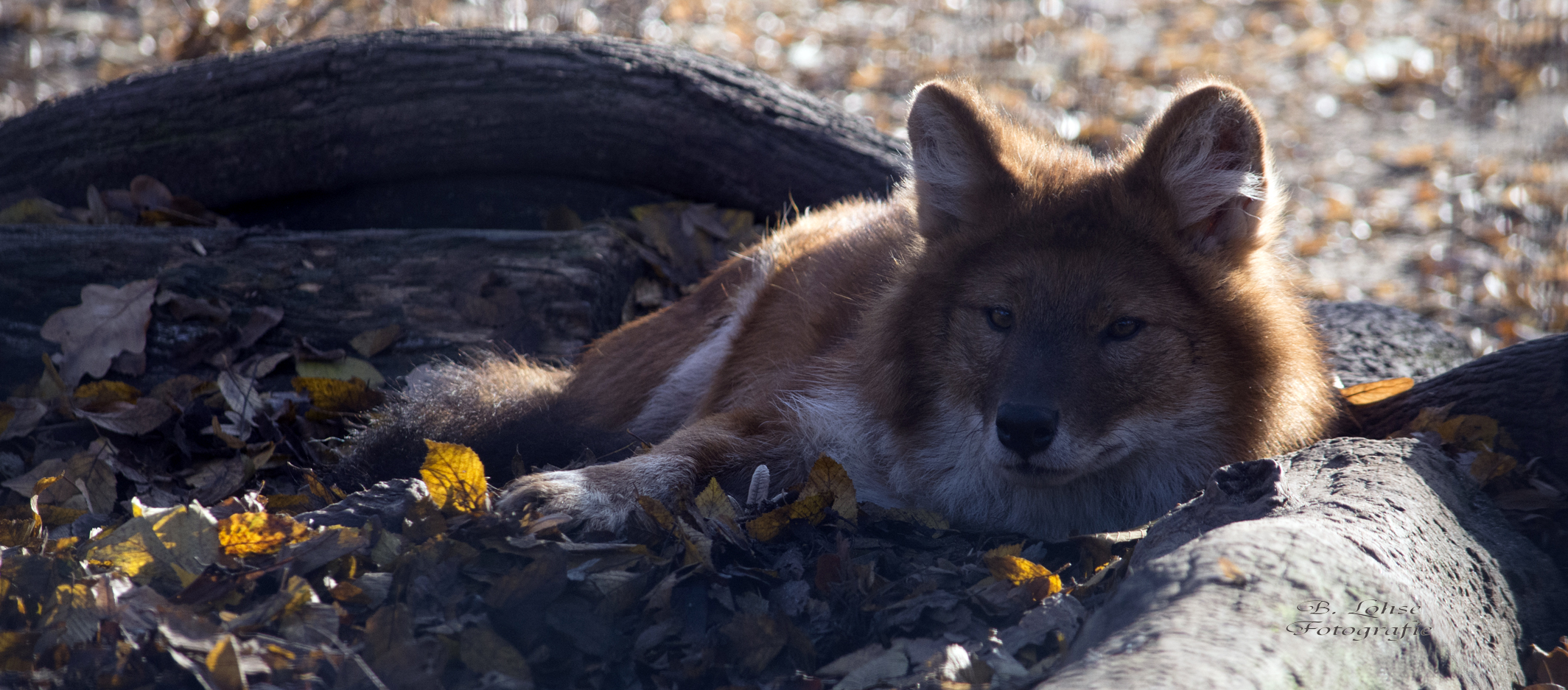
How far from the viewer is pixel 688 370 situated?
432 cm

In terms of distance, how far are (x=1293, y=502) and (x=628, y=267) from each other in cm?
339

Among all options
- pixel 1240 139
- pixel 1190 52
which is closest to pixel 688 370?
pixel 1240 139

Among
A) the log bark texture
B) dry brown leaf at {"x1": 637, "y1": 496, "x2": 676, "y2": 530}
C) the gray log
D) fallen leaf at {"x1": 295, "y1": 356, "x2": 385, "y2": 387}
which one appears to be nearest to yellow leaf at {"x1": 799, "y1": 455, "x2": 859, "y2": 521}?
dry brown leaf at {"x1": 637, "y1": 496, "x2": 676, "y2": 530}

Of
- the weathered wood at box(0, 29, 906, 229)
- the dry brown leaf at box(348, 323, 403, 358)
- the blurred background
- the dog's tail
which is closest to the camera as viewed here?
the dog's tail

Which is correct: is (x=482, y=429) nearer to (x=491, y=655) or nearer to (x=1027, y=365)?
(x=491, y=655)

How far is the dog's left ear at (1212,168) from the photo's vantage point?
114 inches

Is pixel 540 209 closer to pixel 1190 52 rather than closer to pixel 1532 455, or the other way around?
pixel 1532 455

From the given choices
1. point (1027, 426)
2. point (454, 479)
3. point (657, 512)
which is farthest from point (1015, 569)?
point (454, 479)

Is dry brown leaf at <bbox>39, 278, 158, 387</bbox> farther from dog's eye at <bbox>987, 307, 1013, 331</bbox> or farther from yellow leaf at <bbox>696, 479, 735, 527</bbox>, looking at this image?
dog's eye at <bbox>987, 307, 1013, 331</bbox>

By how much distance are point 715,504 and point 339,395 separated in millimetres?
2001

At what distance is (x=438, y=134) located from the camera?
5152 mm

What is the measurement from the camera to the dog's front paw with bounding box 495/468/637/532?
2.91 m

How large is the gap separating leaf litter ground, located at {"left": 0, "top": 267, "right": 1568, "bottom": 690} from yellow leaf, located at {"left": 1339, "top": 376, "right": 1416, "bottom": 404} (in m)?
0.34

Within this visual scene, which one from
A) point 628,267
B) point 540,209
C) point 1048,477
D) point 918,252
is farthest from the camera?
point 540,209
